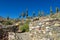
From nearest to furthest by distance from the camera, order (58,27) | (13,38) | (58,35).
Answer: (58,35)
(58,27)
(13,38)

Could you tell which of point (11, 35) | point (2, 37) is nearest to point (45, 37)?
point (11, 35)

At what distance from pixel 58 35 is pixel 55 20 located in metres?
1.16

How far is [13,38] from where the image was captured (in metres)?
9.23

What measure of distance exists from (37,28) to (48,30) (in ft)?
3.49

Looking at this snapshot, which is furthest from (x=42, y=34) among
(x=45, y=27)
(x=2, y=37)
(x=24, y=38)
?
(x=2, y=37)

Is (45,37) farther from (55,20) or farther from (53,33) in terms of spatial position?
(55,20)

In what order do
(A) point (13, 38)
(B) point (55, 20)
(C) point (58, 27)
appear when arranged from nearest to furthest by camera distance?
1. (C) point (58, 27)
2. (B) point (55, 20)
3. (A) point (13, 38)

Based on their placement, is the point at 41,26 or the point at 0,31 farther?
the point at 0,31

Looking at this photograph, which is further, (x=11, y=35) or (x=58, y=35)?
(x=11, y=35)

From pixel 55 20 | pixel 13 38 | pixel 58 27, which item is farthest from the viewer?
pixel 13 38

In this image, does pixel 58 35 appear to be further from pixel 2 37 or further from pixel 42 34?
Answer: pixel 2 37

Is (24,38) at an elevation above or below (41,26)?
below

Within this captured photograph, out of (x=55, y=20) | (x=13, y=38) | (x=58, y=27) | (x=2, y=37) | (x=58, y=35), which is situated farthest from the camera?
(x=2, y=37)

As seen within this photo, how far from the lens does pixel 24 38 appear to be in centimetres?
942
